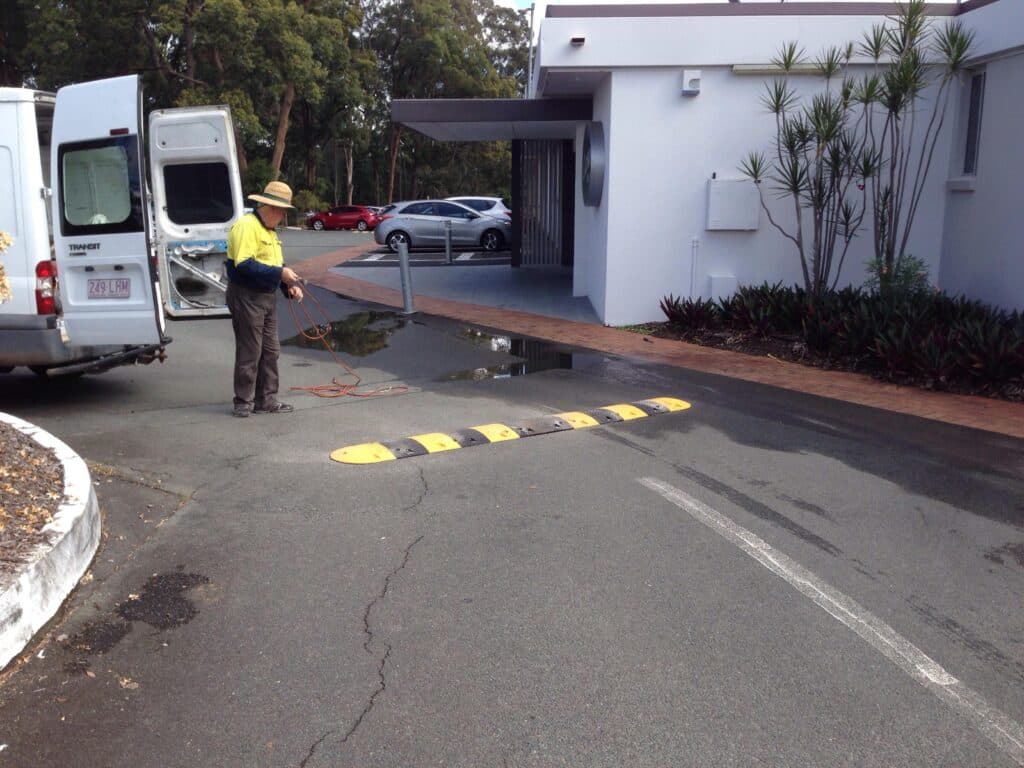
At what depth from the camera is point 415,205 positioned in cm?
2761

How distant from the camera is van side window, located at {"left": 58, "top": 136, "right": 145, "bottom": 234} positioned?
7.77 metres

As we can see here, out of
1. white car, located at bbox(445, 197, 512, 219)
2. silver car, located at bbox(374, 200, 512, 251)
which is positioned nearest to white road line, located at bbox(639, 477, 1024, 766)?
silver car, located at bbox(374, 200, 512, 251)

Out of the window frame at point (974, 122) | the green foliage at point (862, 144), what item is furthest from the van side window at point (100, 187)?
the window frame at point (974, 122)

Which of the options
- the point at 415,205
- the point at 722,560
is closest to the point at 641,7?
the point at 722,560

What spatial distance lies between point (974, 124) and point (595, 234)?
5.46m

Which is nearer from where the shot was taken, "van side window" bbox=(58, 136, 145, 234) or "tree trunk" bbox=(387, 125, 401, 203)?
"van side window" bbox=(58, 136, 145, 234)

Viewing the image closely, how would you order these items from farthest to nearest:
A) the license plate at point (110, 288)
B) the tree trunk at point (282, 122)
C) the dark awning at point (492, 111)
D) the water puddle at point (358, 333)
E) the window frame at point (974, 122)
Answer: the tree trunk at point (282, 122)
the dark awning at point (492, 111)
the water puddle at point (358, 333)
the window frame at point (974, 122)
the license plate at point (110, 288)

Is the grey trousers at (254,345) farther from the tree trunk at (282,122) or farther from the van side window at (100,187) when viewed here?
the tree trunk at (282,122)

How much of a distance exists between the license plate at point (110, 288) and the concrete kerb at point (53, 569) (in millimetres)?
2720

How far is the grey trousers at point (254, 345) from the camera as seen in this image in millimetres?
7840

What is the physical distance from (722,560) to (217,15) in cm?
3438

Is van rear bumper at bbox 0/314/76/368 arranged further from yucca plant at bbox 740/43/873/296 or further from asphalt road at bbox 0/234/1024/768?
yucca plant at bbox 740/43/873/296

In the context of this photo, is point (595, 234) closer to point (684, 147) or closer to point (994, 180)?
point (684, 147)

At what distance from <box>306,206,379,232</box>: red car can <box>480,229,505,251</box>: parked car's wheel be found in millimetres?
17437
